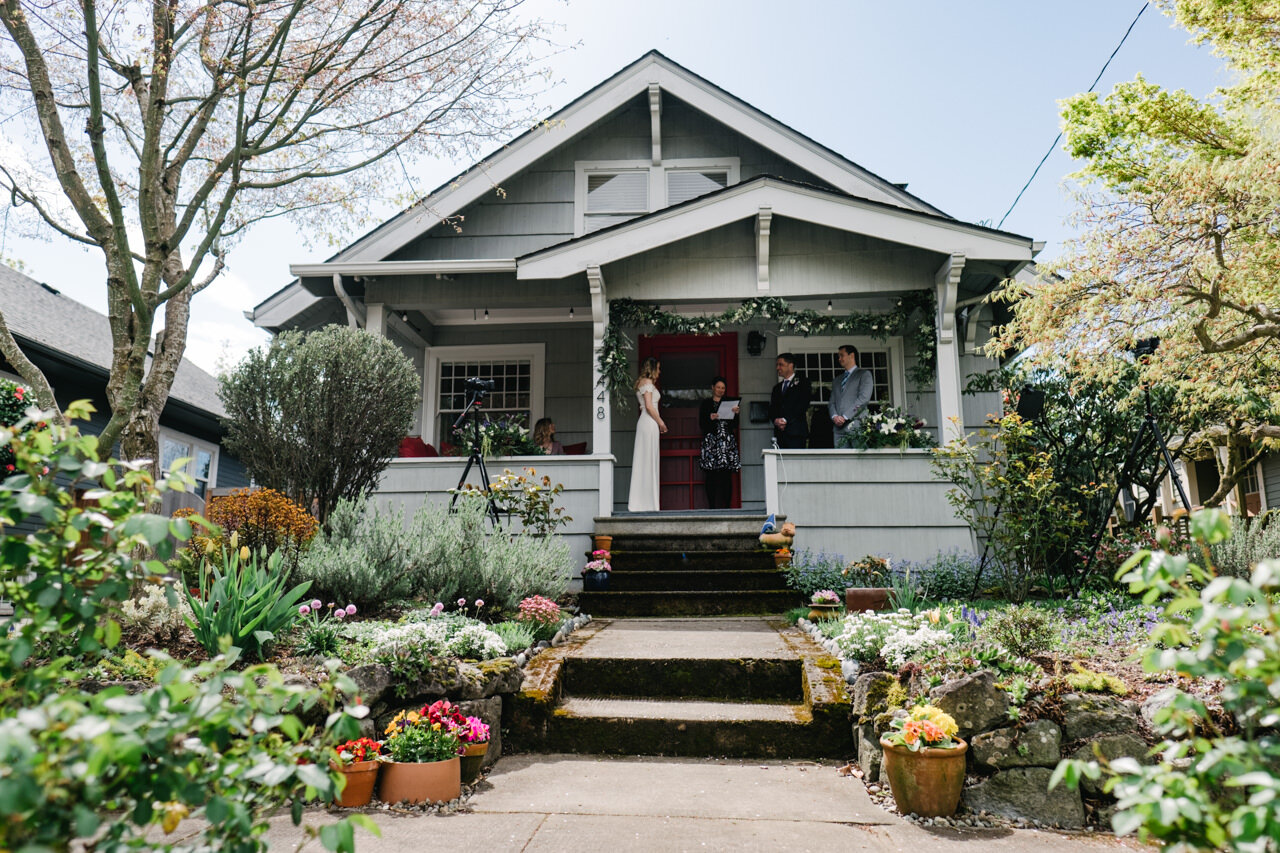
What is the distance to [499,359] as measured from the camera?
10.4 metres

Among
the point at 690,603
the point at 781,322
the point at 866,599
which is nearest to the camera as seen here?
the point at 866,599

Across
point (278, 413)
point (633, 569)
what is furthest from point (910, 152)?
point (278, 413)

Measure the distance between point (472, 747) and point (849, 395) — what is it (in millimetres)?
6042

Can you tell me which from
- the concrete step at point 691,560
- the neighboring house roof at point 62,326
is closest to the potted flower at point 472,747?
the concrete step at point 691,560

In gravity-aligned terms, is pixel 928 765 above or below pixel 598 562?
below

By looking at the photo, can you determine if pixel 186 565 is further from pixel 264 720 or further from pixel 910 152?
pixel 910 152

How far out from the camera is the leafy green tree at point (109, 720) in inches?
44.4

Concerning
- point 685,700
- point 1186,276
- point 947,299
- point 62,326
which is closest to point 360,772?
point 685,700

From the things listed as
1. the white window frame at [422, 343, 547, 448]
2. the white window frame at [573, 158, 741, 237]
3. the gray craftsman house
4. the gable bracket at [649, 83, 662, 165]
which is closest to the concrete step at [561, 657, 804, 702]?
the gray craftsman house

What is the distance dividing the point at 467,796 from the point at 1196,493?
22.5 m

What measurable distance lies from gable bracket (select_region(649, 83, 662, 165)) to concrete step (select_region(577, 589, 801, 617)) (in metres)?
5.87

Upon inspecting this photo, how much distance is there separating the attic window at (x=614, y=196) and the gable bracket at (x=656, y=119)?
28 centimetres

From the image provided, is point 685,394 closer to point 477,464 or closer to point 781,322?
point 781,322

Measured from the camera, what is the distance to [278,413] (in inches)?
245
